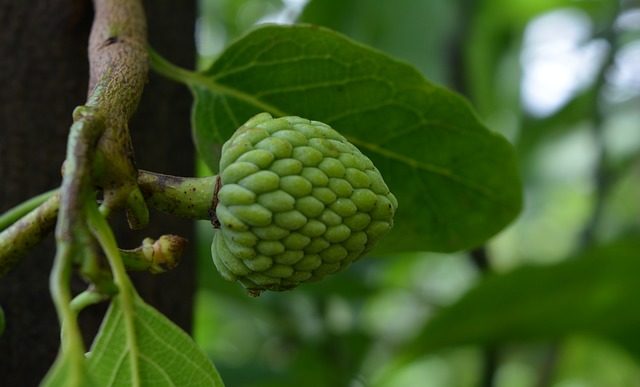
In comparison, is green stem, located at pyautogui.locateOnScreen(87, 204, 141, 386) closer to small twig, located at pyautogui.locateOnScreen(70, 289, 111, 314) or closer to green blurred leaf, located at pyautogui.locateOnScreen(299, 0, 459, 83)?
small twig, located at pyautogui.locateOnScreen(70, 289, 111, 314)

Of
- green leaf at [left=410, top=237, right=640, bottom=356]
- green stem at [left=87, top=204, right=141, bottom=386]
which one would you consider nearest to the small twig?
green stem at [left=87, top=204, right=141, bottom=386]

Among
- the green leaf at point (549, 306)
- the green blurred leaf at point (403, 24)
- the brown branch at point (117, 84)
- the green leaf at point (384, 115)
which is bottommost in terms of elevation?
the green leaf at point (549, 306)

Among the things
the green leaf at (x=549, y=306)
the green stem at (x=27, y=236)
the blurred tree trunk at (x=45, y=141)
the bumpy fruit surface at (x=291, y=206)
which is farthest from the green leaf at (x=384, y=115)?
the green leaf at (x=549, y=306)

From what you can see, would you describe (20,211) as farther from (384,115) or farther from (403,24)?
(403,24)

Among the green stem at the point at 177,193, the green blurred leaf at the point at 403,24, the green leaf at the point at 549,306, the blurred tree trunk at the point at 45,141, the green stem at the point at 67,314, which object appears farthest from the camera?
the green blurred leaf at the point at 403,24

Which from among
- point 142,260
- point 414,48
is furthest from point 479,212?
point 414,48

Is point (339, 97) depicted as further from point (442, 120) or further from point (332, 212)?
point (332, 212)

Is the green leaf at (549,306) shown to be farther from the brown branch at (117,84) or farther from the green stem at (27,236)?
the green stem at (27,236)
